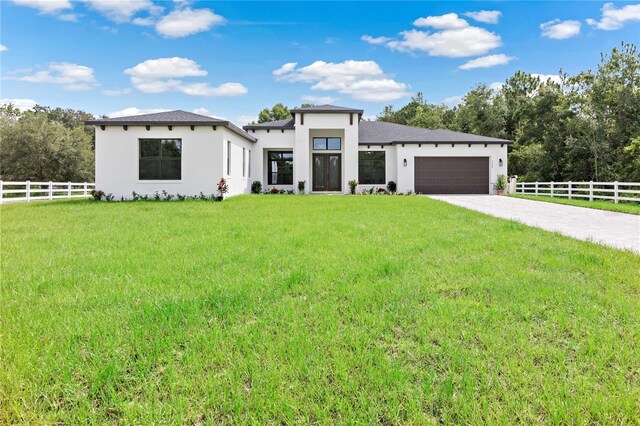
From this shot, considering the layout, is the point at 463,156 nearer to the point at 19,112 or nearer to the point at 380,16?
the point at 380,16

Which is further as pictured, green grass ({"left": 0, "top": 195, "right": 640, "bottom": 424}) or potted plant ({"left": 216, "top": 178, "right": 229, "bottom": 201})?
potted plant ({"left": 216, "top": 178, "right": 229, "bottom": 201})

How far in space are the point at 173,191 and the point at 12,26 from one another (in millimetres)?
7557

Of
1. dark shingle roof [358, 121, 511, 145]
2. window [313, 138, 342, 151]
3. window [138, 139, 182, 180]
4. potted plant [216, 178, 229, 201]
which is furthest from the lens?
window [313, 138, 342, 151]

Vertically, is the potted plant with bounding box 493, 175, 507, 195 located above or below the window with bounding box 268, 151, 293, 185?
below

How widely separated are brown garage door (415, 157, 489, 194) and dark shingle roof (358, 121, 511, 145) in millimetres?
1136

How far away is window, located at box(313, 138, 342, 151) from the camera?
2333cm

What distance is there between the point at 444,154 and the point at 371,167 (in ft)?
14.5

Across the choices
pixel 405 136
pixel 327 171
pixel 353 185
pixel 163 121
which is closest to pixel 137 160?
pixel 163 121

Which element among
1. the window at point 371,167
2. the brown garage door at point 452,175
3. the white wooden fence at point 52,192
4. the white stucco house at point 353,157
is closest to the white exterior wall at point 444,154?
the white stucco house at point 353,157

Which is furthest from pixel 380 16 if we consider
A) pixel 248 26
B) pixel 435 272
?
pixel 435 272

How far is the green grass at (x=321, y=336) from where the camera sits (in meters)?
1.98

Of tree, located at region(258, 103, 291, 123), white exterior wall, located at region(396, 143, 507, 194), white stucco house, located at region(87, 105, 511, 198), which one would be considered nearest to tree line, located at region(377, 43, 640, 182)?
white exterior wall, located at region(396, 143, 507, 194)

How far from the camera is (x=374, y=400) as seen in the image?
2.01 metres

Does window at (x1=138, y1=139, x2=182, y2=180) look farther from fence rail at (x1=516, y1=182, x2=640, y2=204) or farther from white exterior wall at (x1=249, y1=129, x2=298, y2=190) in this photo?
fence rail at (x1=516, y1=182, x2=640, y2=204)
